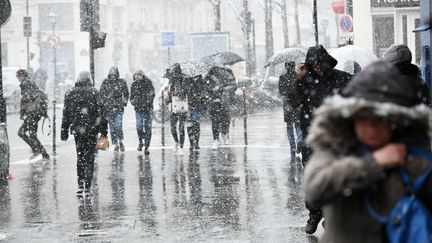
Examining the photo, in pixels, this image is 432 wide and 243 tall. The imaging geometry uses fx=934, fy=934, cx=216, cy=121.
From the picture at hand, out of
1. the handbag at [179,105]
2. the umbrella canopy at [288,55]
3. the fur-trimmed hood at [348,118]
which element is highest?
the umbrella canopy at [288,55]

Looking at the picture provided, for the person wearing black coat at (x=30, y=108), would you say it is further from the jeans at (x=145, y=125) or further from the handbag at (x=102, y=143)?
the handbag at (x=102, y=143)

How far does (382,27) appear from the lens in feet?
102

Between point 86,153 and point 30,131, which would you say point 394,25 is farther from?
point 86,153

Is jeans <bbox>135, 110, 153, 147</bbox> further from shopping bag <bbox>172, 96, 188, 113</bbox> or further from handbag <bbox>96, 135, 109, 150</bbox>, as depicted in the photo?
handbag <bbox>96, 135, 109, 150</bbox>

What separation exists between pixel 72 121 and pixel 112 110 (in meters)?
7.19

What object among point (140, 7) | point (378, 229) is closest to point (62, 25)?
point (140, 7)

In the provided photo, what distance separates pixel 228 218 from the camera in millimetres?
10375

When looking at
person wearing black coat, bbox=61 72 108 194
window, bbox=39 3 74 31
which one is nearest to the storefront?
person wearing black coat, bbox=61 72 108 194

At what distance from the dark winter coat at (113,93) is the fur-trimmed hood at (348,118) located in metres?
16.2

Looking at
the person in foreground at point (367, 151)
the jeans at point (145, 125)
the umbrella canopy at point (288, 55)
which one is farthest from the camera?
the umbrella canopy at point (288, 55)

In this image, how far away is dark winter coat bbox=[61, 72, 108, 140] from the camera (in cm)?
1246

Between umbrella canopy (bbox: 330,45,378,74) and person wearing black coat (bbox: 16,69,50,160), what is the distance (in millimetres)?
6839

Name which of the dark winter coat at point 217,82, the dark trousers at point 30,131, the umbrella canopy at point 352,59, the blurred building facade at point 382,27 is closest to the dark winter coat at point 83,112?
the umbrella canopy at point 352,59

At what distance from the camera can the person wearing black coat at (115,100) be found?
1962 centimetres
